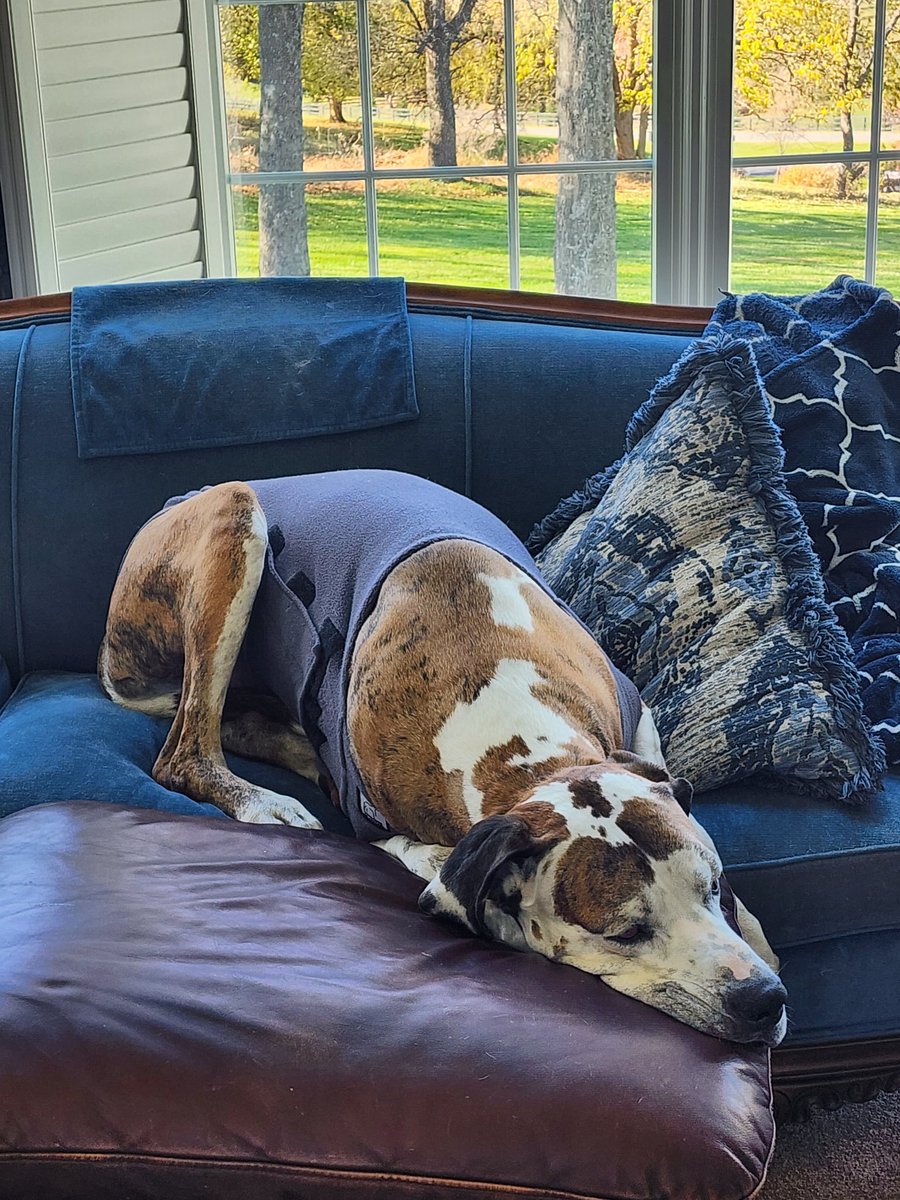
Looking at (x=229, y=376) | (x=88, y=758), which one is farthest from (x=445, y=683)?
(x=229, y=376)

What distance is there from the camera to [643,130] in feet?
9.33

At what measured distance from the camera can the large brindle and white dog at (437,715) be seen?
1358 millimetres

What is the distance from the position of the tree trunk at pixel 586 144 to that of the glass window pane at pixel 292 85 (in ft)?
1.49

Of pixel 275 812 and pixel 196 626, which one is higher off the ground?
pixel 196 626

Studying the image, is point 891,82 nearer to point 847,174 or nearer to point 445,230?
point 847,174

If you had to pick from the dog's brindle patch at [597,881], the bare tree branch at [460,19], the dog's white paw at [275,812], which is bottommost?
the dog's white paw at [275,812]

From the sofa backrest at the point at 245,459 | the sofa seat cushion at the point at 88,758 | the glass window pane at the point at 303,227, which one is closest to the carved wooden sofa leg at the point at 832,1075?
the sofa seat cushion at the point at 88,758

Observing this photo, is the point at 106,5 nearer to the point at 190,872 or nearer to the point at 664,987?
the point at 190,872

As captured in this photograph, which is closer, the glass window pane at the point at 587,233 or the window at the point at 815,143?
the window at the point at 815,143

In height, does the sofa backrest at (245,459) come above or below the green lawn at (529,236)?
below

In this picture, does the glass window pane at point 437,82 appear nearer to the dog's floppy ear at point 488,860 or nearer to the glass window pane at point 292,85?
the glass window pane at point 292,85

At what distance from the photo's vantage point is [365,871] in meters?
1.55

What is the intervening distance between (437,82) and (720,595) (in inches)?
61.1

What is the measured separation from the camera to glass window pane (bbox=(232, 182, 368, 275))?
9.80 ft
